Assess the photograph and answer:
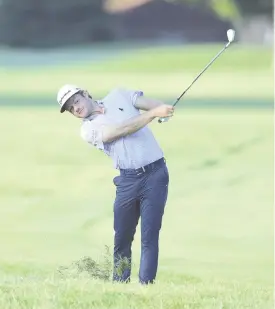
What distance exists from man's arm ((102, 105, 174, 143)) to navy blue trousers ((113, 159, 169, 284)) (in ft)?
0.86

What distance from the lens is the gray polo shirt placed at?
7.57 metres

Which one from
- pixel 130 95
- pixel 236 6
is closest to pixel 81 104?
pixel 130 95

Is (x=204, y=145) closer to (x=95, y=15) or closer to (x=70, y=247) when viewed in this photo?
(x=70, y=247)

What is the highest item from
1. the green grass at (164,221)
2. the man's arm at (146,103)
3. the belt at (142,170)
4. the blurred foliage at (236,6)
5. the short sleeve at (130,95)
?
the blurred foliage at (236,6)

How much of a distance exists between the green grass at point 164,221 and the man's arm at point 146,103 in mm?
1085

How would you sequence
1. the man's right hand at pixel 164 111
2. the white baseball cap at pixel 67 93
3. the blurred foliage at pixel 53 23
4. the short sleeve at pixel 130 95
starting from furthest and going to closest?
1. the blurred foliage at pixel 53 23
2. the short sleeve at pixel 130 95
3. the white baseball cap at pixel 67 93
4. the man's right hand at pixel 164 111

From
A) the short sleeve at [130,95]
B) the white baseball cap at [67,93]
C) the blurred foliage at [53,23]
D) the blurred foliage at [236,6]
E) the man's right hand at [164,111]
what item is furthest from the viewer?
the blurred foliage at [236,6]

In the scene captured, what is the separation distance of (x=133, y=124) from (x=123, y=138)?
0.17 metres

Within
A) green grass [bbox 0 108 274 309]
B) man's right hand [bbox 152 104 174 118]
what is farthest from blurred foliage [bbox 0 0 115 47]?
man's right hand [bbox 152 104 174 118]

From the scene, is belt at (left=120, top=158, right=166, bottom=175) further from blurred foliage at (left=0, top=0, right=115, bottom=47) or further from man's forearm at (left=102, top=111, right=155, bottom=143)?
blurred foliage at (left=0, top=0, right=115, bottom=47)

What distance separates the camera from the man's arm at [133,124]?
7371 mm

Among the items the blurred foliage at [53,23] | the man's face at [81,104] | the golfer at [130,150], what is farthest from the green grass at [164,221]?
the blurred foliage at [53,23]

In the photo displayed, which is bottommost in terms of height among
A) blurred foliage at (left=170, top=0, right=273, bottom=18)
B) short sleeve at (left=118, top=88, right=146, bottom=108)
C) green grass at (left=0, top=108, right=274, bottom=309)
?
green grass at (left=0, top=108, right=274, bottom=309)

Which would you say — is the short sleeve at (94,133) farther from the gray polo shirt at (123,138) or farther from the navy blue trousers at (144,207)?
the navy blue trousers at (144,207)
